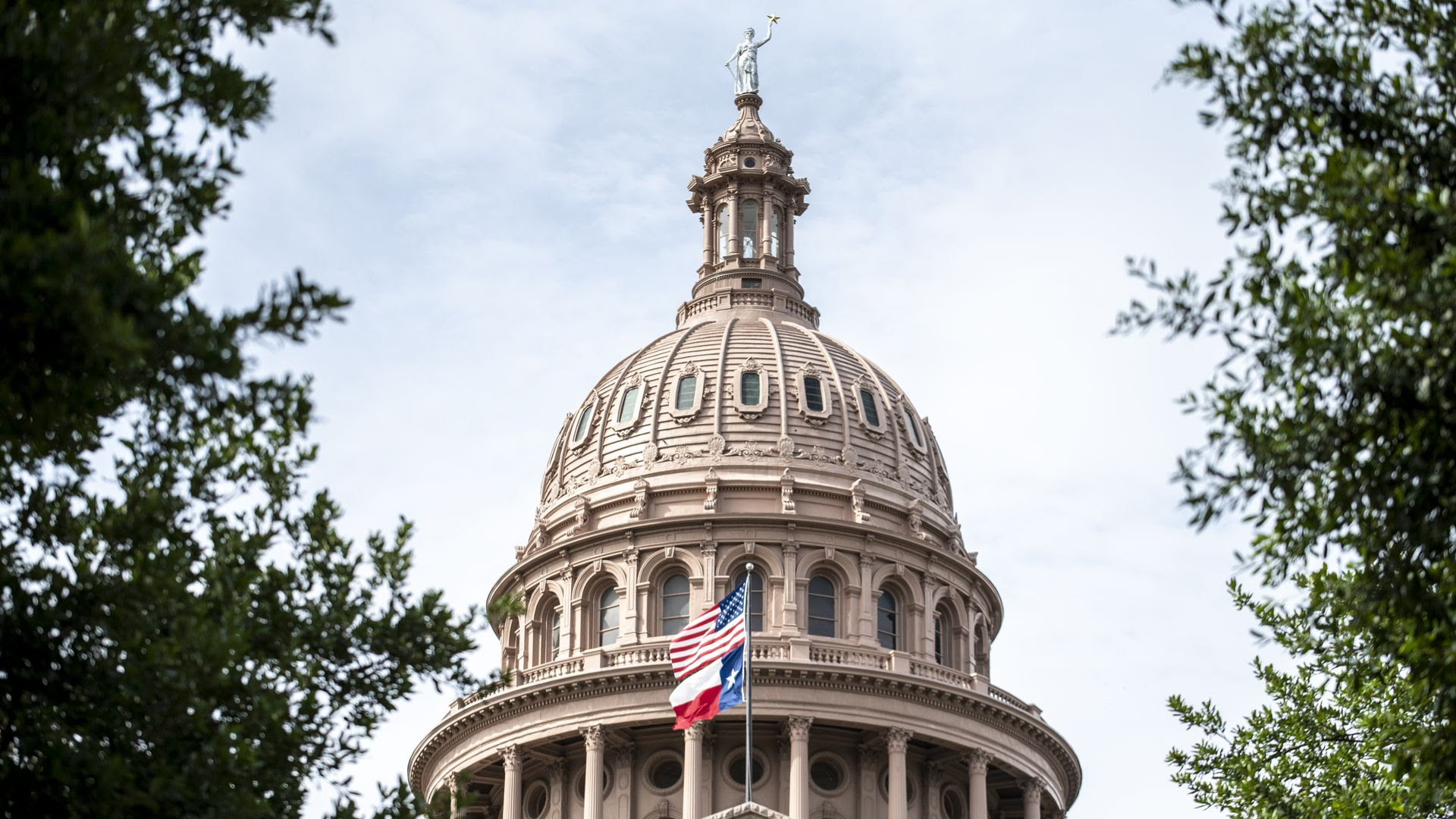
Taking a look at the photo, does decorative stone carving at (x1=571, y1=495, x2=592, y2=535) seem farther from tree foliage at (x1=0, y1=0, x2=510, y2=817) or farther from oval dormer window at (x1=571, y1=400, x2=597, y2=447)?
tree foliage at (x1=0, y1=0, x2=510, y2=817)

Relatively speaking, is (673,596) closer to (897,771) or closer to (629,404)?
(629,404)

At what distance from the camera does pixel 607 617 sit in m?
71.1

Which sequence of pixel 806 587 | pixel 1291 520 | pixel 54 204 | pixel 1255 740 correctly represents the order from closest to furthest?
pixel 54 204 < pixel 1291 520 < pixel 1255 740 < pixel 806 587

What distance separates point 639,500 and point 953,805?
14.3 m

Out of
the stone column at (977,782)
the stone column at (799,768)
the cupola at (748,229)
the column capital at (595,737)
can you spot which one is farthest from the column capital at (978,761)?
the cupola at (748,229)

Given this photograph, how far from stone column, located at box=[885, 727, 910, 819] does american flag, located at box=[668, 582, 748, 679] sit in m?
9.69

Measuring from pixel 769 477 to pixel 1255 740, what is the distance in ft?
129

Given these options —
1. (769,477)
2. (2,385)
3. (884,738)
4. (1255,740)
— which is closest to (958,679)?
(884,738)

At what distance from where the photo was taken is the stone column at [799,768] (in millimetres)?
63781

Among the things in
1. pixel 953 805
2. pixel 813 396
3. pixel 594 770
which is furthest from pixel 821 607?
pixel 594 770

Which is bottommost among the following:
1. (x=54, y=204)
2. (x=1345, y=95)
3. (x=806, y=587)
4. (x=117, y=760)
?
(x=117, y=760)

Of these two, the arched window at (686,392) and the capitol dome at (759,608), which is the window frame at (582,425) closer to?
the capitol dome at (759,608)

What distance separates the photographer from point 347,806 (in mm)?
23938

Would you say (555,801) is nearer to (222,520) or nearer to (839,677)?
(839,677)
